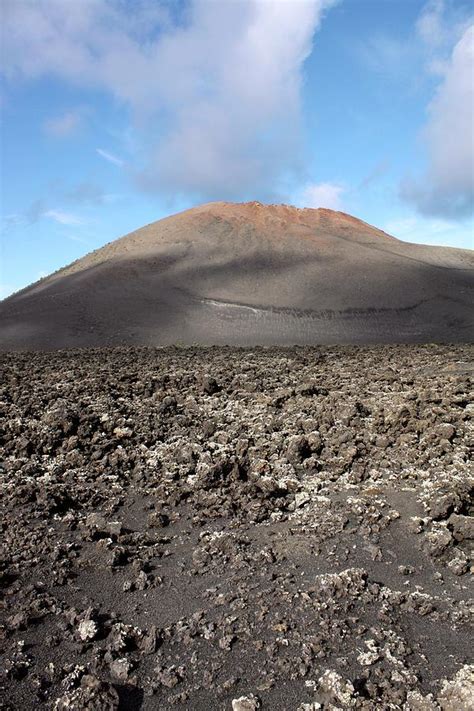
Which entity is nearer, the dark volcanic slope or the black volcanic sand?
the black volcanic sand

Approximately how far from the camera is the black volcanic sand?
9.86 ft

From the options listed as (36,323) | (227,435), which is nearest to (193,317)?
(36,323)

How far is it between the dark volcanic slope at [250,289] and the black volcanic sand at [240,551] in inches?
682

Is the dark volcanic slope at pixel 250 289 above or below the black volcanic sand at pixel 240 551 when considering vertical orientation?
above

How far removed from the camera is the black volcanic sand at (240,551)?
301 cm

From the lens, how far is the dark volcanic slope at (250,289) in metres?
25.8

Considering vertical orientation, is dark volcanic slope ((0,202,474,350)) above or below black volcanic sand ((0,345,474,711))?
above

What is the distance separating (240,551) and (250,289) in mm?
27743

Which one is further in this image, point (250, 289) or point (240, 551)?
point (250, 289)

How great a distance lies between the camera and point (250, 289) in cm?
3158

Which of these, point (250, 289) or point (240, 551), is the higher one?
point (250, 289)

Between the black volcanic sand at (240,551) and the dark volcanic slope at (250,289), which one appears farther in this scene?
the dark volcanic slope at (250,289)

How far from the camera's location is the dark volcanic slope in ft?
84.6

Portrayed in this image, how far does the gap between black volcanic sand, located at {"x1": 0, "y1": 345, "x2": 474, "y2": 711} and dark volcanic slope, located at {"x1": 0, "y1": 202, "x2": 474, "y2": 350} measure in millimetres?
17312
